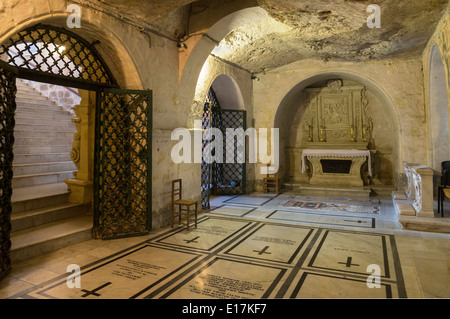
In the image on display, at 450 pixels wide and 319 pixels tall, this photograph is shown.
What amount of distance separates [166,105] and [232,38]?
2.67m

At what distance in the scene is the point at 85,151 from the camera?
5941mm

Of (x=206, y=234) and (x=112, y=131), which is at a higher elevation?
(x=112, y=131)

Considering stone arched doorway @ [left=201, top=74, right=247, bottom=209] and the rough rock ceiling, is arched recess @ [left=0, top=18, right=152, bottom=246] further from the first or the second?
stone arched doorway @ [left=201, top=74, right=247, bottom=209]

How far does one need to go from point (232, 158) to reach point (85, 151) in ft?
15.0

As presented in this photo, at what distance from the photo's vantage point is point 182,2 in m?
4.61

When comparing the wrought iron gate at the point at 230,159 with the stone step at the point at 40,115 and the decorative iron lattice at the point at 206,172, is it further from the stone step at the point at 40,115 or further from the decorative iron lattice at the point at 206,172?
the stone step at the point at 40,115

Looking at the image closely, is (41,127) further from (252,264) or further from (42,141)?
(252,264)

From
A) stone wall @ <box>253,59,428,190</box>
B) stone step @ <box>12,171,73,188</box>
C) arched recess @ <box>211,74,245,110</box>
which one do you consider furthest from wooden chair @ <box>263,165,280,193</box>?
stone step @ <box>12,171,73,188</box>

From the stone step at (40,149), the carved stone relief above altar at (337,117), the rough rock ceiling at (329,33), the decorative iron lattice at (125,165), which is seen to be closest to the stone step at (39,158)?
the stone step at (40,149)

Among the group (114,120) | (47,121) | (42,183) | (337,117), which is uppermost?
(337,117)

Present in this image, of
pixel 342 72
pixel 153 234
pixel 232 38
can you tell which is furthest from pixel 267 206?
pixel 342 72

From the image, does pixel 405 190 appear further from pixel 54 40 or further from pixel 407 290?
pixel 54 40

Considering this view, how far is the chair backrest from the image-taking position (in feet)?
18.8

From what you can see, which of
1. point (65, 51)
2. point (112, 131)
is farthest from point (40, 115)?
point (112, 131)
